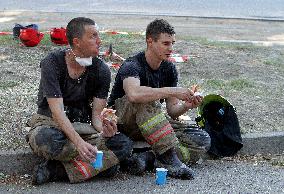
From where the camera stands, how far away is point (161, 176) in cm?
424

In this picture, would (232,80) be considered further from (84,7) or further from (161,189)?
(84,7)

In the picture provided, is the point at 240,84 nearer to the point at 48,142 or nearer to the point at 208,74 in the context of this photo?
the point at 208,74

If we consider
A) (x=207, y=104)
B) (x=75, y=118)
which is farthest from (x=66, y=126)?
(x=207, y=104)

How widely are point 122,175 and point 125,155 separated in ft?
0.61

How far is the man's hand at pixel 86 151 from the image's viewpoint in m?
4.06

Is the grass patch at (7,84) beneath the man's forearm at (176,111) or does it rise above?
beneath

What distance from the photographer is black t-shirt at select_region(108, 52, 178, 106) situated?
15.3ft

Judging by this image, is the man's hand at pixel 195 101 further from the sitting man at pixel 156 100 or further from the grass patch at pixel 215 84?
the grass patch at pixel 215 84

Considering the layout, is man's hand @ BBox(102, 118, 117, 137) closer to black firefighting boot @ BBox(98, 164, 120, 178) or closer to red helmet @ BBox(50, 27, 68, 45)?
black firefighting boot @ BBox(98, 164, 120, 178)

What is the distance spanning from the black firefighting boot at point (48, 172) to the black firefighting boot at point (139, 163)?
1.58ft

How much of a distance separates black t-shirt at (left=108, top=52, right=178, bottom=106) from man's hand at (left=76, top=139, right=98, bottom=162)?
2.51 ft

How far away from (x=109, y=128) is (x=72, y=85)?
20.0 inches

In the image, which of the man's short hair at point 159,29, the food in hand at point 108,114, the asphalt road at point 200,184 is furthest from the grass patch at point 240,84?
the food in hand at point 108,114

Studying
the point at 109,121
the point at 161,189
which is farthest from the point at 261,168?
the point at 109,121
